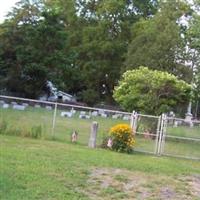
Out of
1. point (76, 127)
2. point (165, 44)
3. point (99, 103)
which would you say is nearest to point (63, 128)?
point (76, 127)

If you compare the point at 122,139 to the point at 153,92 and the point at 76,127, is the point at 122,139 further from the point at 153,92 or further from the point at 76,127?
the point at 153,92

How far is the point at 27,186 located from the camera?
9.80 meters

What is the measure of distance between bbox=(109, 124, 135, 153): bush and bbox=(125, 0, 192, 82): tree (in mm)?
27706

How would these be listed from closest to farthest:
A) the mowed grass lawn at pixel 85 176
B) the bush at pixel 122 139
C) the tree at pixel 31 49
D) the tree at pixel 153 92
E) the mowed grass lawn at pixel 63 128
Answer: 1. the mowed grass lawn at pixel 85 176
2. the bush at pixel 122 139
3. the mowed grass lawn at pixel 63 128
4. the tree at pixel 153 92
5. the tree at pixel 31 49

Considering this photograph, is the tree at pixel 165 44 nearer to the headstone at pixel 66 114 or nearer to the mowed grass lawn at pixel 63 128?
the mowed grass lawn at pixel 63 128

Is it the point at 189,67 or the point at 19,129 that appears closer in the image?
the point at 19,129

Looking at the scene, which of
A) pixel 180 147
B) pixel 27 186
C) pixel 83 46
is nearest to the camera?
pixel 27 186

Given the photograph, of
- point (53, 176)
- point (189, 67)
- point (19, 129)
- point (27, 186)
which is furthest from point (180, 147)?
point (189, 67)

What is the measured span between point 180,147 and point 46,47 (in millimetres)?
31539

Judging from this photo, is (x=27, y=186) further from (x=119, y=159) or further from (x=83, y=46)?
(x=83, y=46)

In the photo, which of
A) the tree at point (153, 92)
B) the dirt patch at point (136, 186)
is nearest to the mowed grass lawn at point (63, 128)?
Result: the tree at point (153, 92)

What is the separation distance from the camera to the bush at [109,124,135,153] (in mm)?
17875

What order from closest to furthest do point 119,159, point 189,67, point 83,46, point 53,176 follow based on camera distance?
point 53,176
point 119,159
point 189,67
point 83,46

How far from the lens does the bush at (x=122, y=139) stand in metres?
17.9
